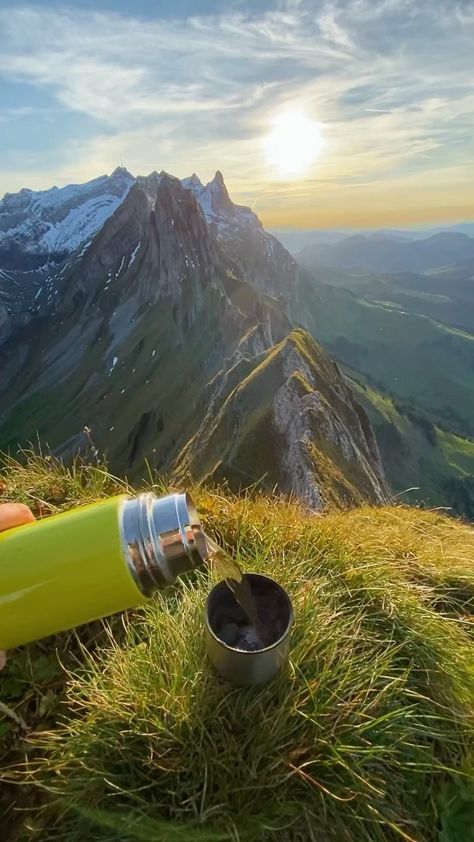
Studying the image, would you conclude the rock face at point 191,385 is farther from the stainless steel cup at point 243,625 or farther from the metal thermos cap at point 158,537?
the metal thermos cap at point 158,537

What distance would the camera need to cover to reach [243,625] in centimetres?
313

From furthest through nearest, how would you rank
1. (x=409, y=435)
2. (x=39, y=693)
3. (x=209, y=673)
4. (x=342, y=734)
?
(x=409, y=435), (x=39, y=693), (x=209, y=673), (x=342, y=734)

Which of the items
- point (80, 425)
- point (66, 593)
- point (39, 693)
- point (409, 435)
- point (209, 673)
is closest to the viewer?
point (66, 593)

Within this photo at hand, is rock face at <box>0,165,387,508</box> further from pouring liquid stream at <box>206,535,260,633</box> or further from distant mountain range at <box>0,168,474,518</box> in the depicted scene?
pouring liquid stream at <box>206,535,260,633</box>

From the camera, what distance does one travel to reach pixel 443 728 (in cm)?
287

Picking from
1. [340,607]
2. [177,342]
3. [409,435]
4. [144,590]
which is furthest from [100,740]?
[409,435]

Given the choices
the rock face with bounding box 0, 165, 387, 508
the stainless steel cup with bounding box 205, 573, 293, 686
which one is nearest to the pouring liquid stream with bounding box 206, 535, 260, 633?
the stainless steel cup with bounding box 205, 573, 293, 686

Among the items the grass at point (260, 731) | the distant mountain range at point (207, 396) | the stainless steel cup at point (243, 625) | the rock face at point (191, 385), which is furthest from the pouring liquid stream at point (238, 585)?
the distant mountain range at point (207, 396)

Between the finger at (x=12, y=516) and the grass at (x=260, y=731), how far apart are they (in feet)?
3.73

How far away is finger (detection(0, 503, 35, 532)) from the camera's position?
227 centimetres

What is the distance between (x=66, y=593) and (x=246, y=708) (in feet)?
4.17

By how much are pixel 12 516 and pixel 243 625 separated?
151 centimetres

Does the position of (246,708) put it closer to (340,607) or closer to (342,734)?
(342,734)

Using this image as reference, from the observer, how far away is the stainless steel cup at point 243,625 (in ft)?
8.65
